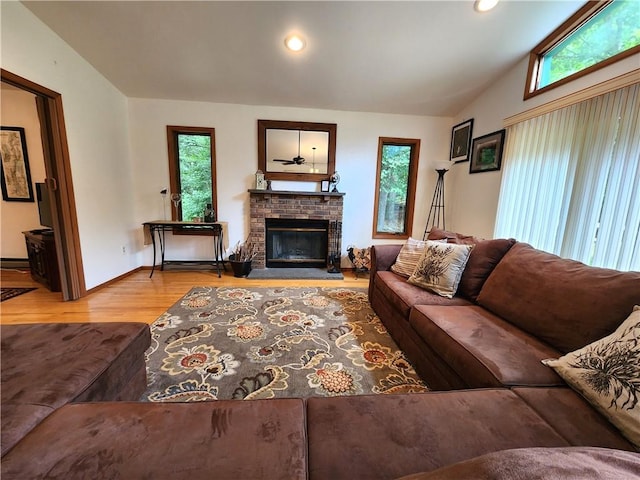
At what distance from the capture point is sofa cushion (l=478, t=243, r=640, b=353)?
1.18 m

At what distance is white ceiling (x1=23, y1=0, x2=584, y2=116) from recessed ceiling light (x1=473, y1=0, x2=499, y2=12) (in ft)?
0.14

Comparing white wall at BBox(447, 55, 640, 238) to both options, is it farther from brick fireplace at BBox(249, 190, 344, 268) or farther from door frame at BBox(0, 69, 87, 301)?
door frame at BBox(0, 69, 87, 301)

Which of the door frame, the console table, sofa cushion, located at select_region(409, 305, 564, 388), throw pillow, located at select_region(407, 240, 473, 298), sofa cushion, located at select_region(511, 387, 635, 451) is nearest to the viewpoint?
A: sofa cushion, located at select_region(511, 387, 635, 451)

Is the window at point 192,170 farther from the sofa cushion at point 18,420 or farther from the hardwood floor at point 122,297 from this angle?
the sofa cushion at point 18,420

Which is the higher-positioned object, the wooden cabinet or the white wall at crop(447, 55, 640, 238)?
the white wall at crop(447, 55, 640, 238)

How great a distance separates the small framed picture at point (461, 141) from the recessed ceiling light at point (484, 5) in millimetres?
1557

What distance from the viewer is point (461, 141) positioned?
3883mm

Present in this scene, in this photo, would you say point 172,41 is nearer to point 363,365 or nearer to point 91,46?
point 91,46

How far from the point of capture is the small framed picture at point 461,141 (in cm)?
372

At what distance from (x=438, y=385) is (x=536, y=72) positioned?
11.0ft

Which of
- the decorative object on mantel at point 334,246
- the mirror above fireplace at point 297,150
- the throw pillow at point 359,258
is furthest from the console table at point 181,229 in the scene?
the throw pillow at point 359,258

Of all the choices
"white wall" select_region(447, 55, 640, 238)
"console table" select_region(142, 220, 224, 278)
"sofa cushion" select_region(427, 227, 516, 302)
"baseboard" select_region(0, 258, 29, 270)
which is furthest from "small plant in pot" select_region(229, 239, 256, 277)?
"white wall" select_region(447, 55, 640, 238)

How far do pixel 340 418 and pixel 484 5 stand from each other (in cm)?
329

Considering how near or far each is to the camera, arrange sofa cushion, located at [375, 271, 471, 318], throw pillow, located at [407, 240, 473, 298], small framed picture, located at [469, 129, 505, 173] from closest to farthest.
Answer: sofa cushion, located at [375, 271, 471, 318], throw pillow, located at [407, 240, 473, 298], small framed picture, located at [469, 129, 505, 173]
